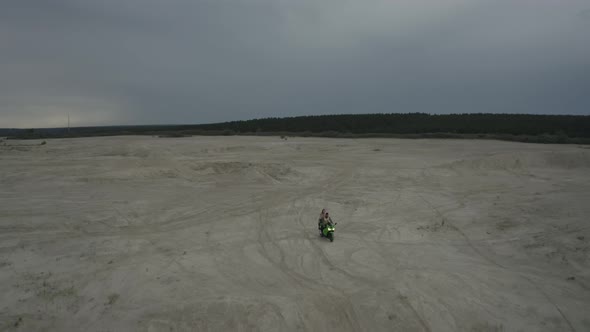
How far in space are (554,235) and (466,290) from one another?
5.05 metres

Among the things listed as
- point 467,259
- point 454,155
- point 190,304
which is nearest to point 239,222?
point 190,304

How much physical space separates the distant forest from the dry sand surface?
894 inches

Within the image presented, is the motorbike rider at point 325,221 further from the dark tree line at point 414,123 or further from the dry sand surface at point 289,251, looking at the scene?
the dark tree line at point 414,123

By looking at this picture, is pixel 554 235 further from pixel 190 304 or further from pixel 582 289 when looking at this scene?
pixel 190 304

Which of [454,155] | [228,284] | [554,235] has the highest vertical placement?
[454,155]

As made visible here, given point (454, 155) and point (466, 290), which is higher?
point (454, 155)

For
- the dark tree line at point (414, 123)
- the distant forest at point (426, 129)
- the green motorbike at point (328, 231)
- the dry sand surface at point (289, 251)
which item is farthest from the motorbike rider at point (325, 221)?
the dark tree line at point (414, 123)

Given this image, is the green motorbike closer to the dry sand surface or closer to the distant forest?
the dry sand surface

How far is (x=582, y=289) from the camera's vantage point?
26.8 feet

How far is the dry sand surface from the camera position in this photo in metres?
7.04

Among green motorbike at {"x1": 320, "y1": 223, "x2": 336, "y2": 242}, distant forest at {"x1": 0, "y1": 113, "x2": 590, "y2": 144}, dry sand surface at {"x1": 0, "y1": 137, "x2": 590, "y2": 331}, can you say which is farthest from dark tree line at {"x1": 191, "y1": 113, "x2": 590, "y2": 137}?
green motorbike at {"x1": 320, "y1": 223, "x2": 336, "y2": 242}

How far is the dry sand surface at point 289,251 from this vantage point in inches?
277

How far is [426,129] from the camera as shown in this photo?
53.1 metres

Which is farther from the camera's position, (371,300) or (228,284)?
(228,284)
